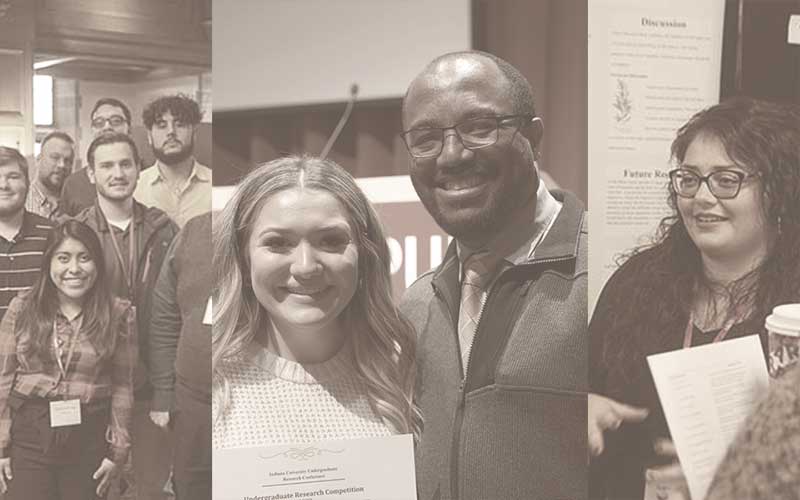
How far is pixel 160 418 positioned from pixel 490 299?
2.92ft

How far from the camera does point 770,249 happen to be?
270 centimetres

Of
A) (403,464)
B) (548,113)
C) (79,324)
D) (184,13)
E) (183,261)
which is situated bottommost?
(403,464)

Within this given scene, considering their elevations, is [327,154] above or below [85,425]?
above

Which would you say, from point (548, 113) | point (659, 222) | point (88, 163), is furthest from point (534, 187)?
point (88, 163)

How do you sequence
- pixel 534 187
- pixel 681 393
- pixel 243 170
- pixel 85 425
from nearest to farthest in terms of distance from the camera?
pixel 85 425 < pixel 243 170 < pixel 534 187 < pixel 681 393

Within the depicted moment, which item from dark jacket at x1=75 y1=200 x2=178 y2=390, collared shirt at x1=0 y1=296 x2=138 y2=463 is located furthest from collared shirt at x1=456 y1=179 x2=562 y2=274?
collared shirt at x1=0 y1=296 x2=138 y2=463

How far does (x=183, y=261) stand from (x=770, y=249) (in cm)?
165

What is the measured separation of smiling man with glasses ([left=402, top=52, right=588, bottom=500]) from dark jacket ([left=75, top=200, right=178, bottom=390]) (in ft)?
2.10

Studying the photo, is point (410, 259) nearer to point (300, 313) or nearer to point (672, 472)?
point (300, 313)

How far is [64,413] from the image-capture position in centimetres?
216

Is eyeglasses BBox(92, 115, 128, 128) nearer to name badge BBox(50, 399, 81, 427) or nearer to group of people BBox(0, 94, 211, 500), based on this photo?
group of people BBox(0, 94, 211, 500)

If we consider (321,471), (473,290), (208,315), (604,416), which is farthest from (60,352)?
(604,416)

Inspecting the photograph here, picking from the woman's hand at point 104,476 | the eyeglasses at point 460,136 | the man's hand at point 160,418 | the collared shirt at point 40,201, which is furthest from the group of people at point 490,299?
the collared shirt at point 40,201

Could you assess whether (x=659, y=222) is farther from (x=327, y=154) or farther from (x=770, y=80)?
(x=327, y=154)
